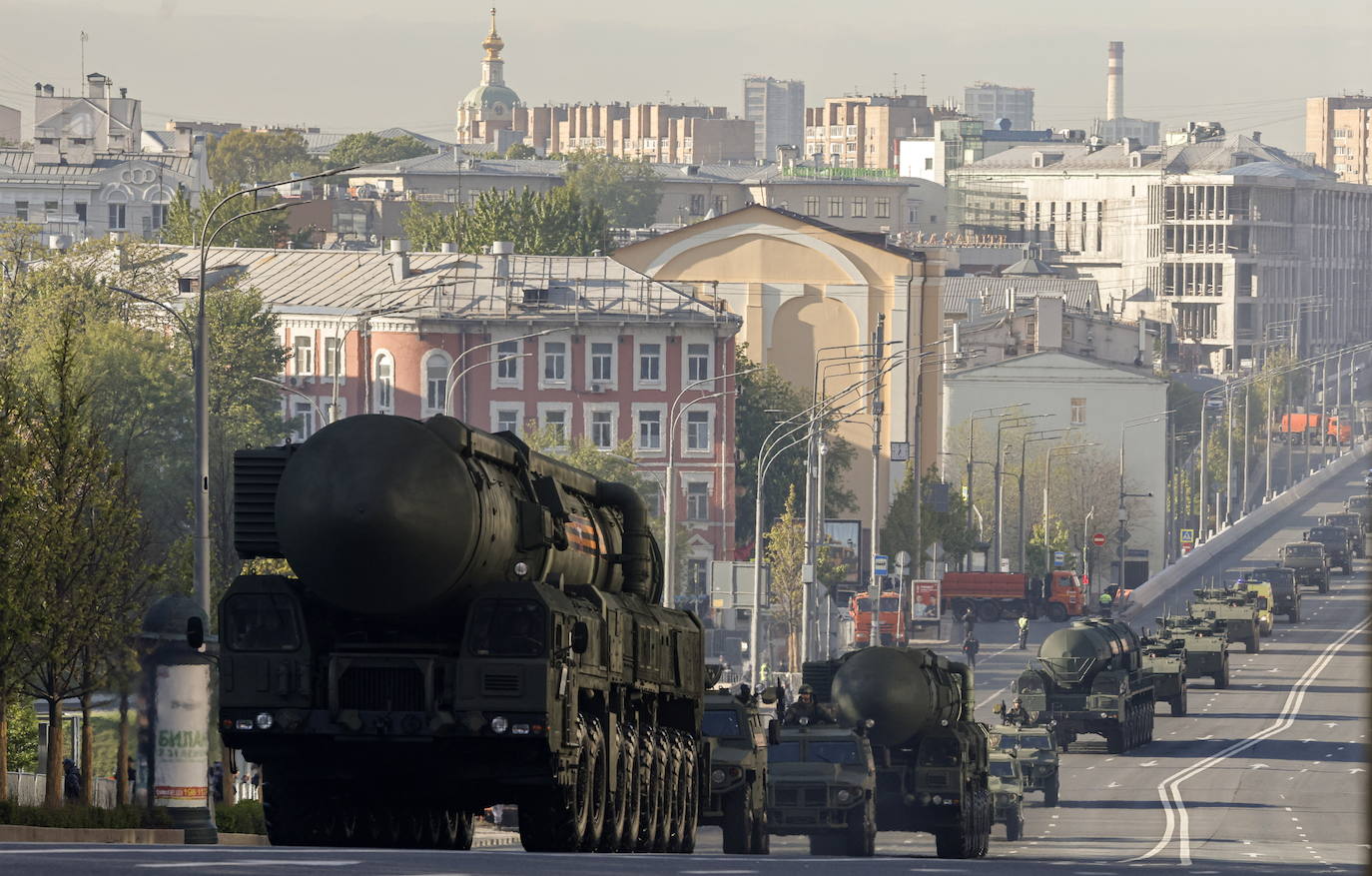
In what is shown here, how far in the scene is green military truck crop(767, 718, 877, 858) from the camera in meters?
37.6

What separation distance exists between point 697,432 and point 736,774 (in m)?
61.8

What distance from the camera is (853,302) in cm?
11362

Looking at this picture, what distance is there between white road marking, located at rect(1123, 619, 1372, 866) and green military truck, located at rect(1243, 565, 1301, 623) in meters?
2.49

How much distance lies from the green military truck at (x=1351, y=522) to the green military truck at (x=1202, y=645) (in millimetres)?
36102

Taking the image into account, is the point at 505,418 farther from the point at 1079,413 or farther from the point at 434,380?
the point at 1079,413

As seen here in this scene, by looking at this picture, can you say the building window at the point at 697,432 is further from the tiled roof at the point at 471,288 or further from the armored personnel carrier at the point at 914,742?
the armored personnel carrier at the point at 914,742

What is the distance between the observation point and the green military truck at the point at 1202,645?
79688 mm

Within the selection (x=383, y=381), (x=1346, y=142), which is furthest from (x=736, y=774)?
(x=1346, y=142)

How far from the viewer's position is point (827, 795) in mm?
37750

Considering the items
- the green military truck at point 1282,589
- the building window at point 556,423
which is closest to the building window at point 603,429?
the building window at point 556,423

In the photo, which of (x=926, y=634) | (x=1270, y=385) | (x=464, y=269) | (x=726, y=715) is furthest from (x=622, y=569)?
(x=1270, y=385)

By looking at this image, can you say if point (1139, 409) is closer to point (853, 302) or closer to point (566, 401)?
point (853, 302)

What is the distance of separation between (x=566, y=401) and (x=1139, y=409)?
41.2 metres

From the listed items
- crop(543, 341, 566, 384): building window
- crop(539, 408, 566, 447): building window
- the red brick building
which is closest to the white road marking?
the red brick building
